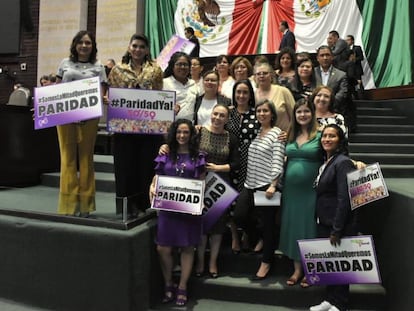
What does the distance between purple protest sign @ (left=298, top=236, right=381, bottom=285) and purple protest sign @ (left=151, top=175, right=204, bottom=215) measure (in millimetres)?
790

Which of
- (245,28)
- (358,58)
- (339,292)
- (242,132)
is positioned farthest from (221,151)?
(245,28)

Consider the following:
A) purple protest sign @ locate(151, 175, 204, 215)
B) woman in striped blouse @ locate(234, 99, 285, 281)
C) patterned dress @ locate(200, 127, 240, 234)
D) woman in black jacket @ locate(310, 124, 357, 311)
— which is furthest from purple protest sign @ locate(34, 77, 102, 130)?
woman in black jacket @ locate(310, 124, 357, 311)

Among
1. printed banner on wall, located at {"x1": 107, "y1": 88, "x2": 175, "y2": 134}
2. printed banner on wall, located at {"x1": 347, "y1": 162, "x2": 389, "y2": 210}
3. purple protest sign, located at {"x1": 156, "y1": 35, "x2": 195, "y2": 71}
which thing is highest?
purple protest sign, located at {"x1": 156, "y1": 35, "x2": 195, "y2": 71}

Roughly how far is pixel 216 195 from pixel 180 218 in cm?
33

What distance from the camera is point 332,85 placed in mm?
4465

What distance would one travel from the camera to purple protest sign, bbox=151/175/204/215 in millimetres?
2896

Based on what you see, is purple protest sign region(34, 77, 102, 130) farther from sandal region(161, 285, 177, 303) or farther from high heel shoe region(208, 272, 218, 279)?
high heel shoe region(208, 272, 218, 279)

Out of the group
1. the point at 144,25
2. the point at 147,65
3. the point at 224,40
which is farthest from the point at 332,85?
the point at 144,25

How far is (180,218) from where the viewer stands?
3021mm

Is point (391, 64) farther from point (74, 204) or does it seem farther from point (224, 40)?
point (74, 204)

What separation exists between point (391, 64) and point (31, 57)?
901 cm

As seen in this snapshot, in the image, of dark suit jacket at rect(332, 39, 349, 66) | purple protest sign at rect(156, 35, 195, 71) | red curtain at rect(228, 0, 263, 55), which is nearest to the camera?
purple protest sign at rect(156, 35, 195, 71)

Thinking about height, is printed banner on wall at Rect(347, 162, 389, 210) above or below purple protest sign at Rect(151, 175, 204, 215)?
above

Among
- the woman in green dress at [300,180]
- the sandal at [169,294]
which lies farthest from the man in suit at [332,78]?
the sandal at [169,294]
